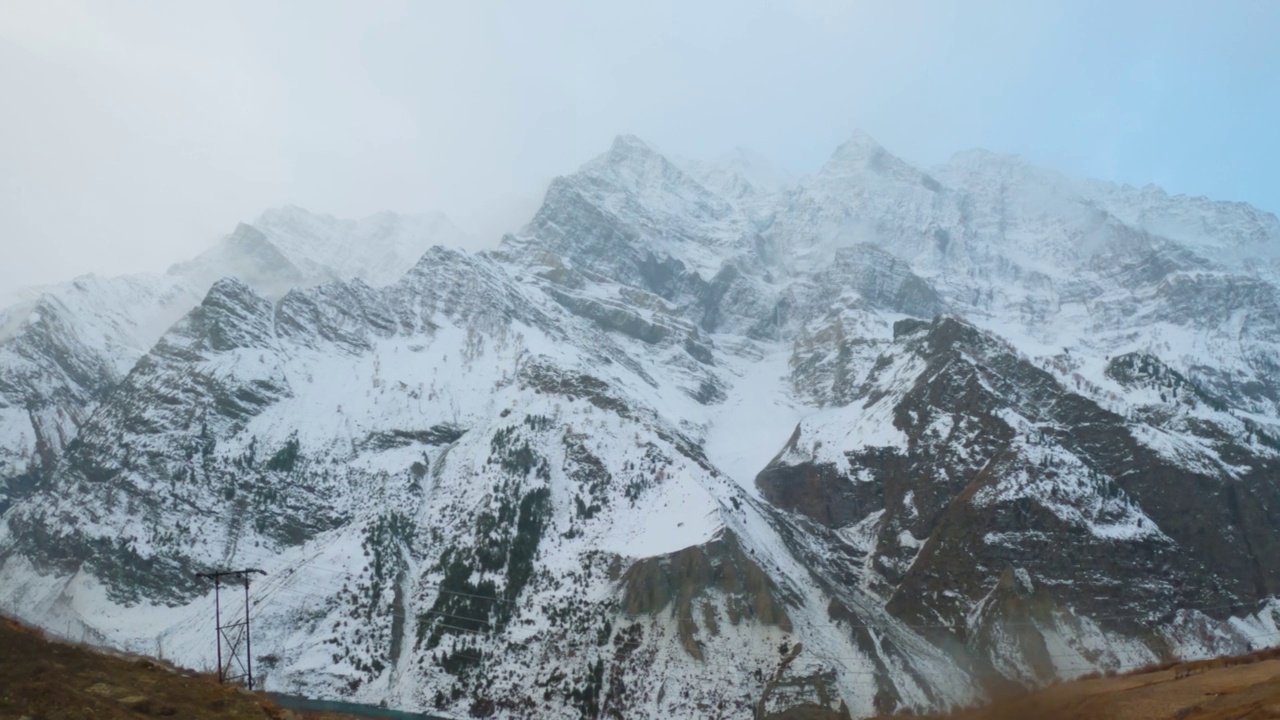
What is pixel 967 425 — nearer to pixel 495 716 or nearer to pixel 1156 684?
pixel 495 716

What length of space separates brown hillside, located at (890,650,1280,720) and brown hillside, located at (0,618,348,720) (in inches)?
1123

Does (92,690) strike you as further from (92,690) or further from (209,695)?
(209,695)

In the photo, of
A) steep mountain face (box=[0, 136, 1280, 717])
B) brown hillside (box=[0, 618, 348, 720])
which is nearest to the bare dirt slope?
brown hillside (box=[0, 618, 348, 720])

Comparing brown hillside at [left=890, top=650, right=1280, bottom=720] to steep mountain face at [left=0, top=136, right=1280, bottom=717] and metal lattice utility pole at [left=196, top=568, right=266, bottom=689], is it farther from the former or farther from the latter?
steep mountain face at [left=0, top=136, right=1280, bottom=717]

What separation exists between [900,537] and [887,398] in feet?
127

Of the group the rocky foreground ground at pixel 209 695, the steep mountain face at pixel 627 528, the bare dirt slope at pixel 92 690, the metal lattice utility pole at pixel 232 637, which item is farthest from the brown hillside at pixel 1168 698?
the steep mountain face at pixel 627 528

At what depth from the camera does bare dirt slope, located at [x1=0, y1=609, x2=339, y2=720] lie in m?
28.8

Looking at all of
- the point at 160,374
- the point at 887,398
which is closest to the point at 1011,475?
the point at 887,398

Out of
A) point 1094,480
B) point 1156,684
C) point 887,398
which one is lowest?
point 1156,684

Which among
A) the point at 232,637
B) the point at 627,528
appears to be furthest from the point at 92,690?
the point at 627,528

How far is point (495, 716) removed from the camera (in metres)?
106

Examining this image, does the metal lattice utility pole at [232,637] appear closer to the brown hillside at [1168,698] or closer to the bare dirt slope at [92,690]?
the bare dirt slope at [92,690]

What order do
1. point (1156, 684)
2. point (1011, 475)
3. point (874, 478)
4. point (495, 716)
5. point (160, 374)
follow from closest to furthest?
point (1156, 684) < point (495, 716) < point (1011, 475) < point (874, 478) < point (160, 374)

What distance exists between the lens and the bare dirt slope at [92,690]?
28812mm
